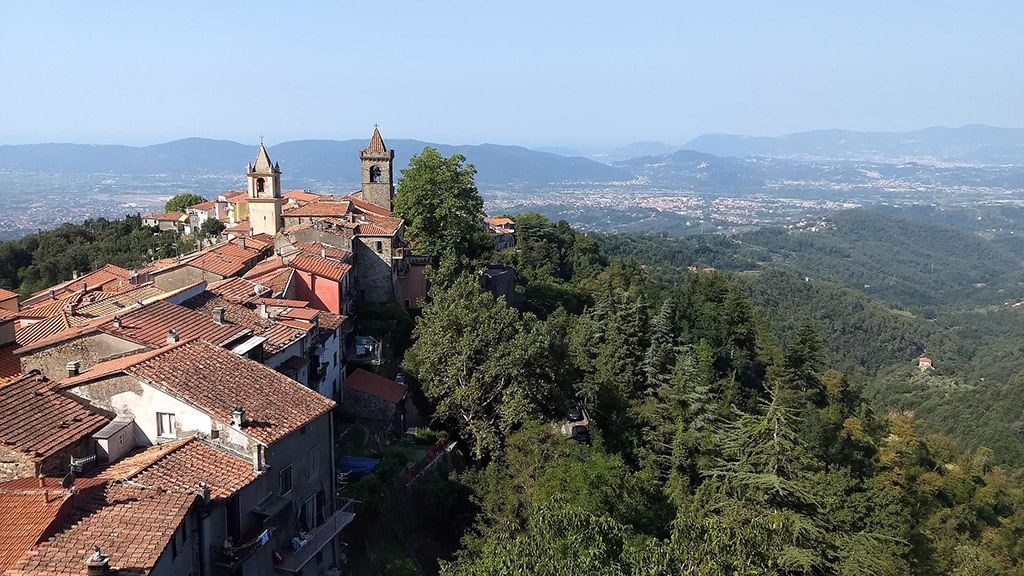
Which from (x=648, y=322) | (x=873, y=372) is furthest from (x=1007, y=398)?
(x=648, y=322)

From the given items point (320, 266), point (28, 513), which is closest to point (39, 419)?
point (28, 513)

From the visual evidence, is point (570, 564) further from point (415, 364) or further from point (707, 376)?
point (707, 376)

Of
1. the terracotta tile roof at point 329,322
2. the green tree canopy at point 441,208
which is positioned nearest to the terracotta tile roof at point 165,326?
the terracotta tile roof at point 329,322

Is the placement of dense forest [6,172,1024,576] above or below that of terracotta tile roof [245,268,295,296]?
below

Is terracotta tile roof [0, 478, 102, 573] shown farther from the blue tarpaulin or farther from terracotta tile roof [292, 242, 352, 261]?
terracotta tile roof [292, 242, 352, 261]

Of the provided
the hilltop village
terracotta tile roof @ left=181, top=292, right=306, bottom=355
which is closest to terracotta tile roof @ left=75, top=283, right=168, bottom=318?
the hilltop village

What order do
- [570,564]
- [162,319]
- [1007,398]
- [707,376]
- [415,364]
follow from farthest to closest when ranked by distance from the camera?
[1007,398] → [707,376] → [415,364] → [162,319] → [570,564]
